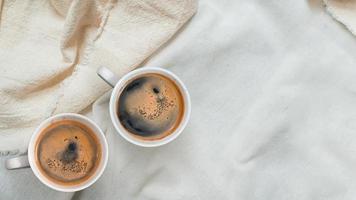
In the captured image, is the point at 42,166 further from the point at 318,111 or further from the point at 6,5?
the point at 318,111

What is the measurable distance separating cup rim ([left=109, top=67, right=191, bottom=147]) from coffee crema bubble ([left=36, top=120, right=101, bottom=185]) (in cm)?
4

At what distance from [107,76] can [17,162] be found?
7.0 inches

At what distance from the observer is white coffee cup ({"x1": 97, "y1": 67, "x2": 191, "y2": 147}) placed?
28.8 inches

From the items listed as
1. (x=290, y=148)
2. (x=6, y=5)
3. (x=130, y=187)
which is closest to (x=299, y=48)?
(x=290, y=148)

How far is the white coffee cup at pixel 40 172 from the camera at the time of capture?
0.70 m

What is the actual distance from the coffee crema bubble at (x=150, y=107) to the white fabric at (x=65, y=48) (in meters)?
0.04

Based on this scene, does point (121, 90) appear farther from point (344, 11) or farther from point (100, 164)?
point (344, 11)

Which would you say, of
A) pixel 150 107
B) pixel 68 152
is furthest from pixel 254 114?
pixel 68 152

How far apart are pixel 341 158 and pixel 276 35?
226mm

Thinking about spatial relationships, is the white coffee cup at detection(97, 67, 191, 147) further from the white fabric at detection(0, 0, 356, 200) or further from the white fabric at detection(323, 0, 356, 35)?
the white fabric at detection(323, 0, 356, 35)

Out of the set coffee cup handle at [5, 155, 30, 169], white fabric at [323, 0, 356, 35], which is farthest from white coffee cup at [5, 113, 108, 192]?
white fabric at [323, 0, 356, 35]

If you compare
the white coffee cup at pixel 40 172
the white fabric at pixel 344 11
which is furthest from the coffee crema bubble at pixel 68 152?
the white fabric at pixel 344 11

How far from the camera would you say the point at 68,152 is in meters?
0.73

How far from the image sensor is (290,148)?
0.80 meters
